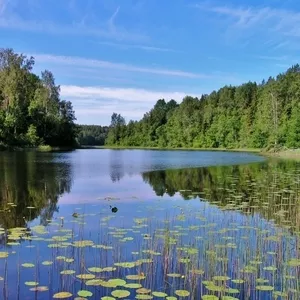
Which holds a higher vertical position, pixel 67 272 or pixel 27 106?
pixel 27 106

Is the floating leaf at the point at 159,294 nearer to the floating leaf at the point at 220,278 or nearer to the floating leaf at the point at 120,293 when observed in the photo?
the floating leaf at the point at 120,293

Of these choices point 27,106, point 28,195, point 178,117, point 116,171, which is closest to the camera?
point 28,195

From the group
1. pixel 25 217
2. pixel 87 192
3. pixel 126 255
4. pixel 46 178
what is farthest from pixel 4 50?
pixel 126 255

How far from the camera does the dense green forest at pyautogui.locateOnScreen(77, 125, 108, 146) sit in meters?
147

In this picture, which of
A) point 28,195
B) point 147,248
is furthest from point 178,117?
point 147,248

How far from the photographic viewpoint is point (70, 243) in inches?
340

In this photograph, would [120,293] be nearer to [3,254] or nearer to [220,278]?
[220,278]

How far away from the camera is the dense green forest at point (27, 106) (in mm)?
62378

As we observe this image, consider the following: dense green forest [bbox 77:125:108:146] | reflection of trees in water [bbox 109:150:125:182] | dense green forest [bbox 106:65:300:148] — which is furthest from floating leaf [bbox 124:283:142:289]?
dense green forest [bbox 77:125:108:146]

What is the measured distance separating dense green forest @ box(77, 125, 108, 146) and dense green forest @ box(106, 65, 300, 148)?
1133cm

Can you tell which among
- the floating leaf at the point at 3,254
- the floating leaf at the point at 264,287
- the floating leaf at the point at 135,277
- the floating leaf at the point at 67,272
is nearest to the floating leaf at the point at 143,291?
the floating leaf at the point at 135,277

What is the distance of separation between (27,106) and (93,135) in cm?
9127

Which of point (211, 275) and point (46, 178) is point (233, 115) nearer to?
point (46, 178)

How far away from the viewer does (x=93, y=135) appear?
529ft
